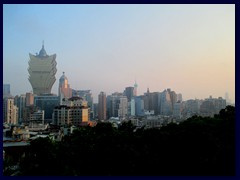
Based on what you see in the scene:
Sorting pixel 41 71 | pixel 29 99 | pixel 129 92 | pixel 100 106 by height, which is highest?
pixel 41 71

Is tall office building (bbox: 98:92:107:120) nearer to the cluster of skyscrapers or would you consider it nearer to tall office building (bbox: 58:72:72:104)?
the cluster of skyscrapers

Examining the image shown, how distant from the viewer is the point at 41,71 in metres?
23.6

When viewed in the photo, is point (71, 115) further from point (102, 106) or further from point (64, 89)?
point (64, 89)

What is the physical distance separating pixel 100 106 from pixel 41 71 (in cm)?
759

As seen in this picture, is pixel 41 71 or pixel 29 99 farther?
pixel 41 71

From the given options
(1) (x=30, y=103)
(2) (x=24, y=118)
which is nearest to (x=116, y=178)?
(2) (x=24, y=118)

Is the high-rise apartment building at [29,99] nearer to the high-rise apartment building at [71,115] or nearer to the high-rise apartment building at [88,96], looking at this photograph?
the high-rise apartment building at [88,96]

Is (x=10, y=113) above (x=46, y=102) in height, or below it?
below

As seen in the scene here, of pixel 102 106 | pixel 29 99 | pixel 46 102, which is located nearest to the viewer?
pixel 102 106

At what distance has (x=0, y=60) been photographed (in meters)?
1.58

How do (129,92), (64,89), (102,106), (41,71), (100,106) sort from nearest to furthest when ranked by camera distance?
(102,106) → (100,106) → (129,92) → (64,89) → (41,71)

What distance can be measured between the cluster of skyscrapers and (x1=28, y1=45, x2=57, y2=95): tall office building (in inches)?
18.3

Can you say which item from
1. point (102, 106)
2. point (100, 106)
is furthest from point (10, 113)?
point (102, 106)

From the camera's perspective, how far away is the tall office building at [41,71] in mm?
23247
